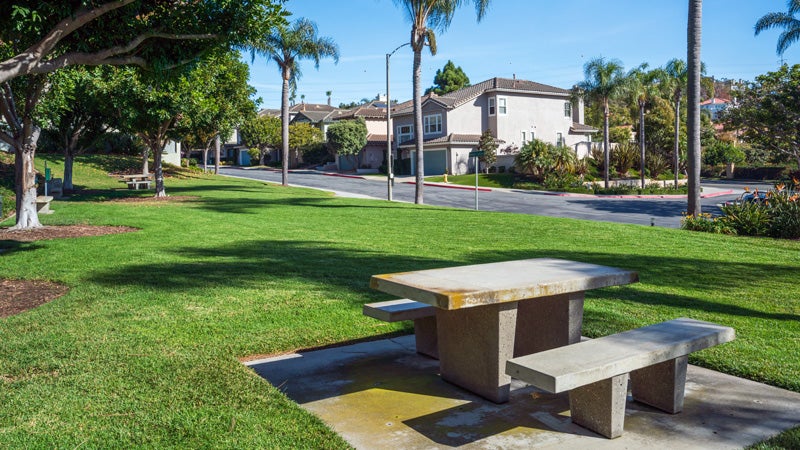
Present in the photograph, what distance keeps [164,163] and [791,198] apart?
40.7m

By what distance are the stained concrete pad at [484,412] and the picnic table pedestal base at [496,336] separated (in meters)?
0.14

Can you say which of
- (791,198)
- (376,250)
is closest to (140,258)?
(376,250)

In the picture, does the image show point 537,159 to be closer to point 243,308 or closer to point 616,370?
point 243,308

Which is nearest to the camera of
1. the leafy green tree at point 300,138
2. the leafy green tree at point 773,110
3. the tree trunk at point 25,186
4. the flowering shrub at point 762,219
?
the tree trunk at point 25,186

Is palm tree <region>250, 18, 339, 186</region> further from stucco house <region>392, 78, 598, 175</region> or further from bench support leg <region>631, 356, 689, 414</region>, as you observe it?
bench support leg <region>631, 356, 689, 414</region>

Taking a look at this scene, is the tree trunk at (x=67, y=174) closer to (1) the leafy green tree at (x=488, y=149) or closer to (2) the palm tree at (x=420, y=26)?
(2) the palm tree at (x=420, y=26)

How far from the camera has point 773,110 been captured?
117ft

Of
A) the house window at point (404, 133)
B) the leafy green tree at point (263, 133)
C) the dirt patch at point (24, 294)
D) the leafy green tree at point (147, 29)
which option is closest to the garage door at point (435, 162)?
the house window at point (404, 133)

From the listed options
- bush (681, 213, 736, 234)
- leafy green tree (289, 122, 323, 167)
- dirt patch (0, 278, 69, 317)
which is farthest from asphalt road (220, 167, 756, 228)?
leafy green tree (289, 122, 323, 167)

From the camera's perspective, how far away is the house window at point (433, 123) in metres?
57.1

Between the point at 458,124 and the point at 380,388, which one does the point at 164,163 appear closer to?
the point at 458,124

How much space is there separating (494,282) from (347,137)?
59.6 m

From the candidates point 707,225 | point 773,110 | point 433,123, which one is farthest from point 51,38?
point 433,123

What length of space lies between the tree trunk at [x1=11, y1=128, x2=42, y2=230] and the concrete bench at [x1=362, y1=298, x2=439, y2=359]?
1181cm
